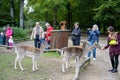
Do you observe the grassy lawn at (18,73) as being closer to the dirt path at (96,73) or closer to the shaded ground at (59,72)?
the shaded ground at (59,72)

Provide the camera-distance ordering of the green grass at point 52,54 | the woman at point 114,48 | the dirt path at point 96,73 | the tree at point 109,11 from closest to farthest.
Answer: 1. the dirt path at point 96,73
2. the woman at point 114,48
3. the green grass at point 52,54
4. the tree at point 109,11

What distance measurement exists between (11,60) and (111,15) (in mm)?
27040

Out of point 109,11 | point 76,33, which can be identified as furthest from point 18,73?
point 109,11

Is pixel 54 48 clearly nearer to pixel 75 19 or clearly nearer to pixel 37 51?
pixel 37 51

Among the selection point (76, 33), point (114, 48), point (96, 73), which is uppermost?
point (76, 33)

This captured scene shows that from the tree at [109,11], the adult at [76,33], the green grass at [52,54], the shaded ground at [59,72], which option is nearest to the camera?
the shaded ground at [59,72]

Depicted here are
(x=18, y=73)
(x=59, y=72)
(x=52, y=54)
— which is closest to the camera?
(x=18, y=73)

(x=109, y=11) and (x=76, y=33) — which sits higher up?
(x=109, y=11)

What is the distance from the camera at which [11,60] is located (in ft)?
47.4

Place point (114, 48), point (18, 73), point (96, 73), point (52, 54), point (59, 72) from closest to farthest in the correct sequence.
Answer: point (18, 73)
point (59, 72)
point (114, 48)
point (96, 73)
point (52, 54)

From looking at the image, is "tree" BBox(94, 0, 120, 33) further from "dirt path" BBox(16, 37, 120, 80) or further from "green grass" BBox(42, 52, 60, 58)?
"dirt path" BBox(16, 37, 120, 80)

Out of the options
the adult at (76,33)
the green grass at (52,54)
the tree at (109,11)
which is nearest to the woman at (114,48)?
the adult at (76,33)

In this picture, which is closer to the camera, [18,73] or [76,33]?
[18,73]

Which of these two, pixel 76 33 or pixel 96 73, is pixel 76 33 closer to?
pixel 76 33
